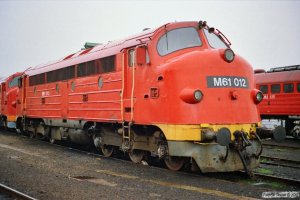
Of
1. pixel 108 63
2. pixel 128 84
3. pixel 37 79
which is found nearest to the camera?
pixel 128 84

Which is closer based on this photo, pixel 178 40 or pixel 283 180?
pixel 283 180

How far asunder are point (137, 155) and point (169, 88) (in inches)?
107

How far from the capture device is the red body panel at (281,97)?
1917cm

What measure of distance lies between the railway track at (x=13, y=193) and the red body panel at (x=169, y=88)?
3.36 m

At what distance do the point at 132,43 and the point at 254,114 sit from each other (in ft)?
11.9

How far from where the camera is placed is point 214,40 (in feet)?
30.7

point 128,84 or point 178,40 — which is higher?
point 178,40

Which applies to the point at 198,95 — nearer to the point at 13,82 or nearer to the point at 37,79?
the point at 37,79

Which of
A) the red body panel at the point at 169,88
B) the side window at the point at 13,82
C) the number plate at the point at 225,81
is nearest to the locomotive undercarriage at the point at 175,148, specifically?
the red body panel at the point at 169,88

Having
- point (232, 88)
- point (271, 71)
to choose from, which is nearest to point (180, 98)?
point (232, 88)

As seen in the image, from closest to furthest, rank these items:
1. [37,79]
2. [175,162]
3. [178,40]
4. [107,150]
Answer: [175,162] → [178,40] → [107,150] → [37,79]

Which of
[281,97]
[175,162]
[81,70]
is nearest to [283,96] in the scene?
[281,97]

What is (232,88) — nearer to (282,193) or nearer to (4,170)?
(282,193)

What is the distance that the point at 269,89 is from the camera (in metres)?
20.7
